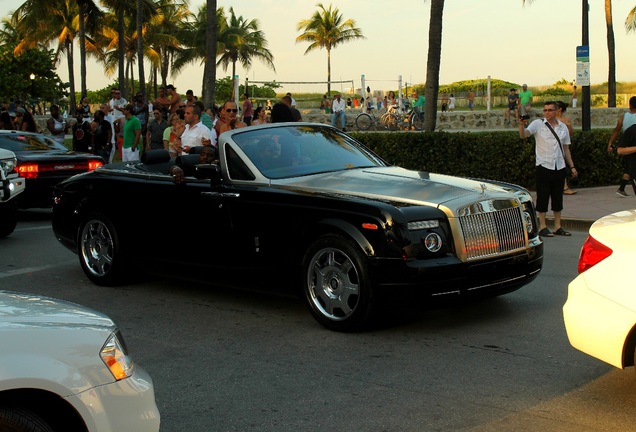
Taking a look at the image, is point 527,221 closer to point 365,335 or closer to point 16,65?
point 365,335

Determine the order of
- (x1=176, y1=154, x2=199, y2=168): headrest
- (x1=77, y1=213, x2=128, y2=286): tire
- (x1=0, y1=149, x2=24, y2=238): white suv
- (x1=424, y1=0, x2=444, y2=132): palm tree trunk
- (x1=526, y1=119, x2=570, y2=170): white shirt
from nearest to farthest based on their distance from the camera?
(x1=176, y1=154, x2=199, y2=168): headrest
(x1=77, y1=213, x2=128, y2=286): tire
(x1=526, y1=119, x2=570, y2=170): white shirt
(x1=0, y1=149, x2=24, y2=238): white suv
(x1=424, y1=0, x2=444, y2=132): palm tree trunk

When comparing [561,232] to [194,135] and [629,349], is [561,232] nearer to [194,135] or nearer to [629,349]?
[194,135]

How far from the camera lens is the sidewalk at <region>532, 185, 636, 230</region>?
14.1m

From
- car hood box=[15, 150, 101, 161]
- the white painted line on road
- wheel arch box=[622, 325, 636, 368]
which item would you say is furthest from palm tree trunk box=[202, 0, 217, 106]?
wheel arch box=[622, 325, 636, 368]

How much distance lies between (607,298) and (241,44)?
7501cm

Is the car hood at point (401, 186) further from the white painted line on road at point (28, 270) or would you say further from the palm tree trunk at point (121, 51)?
the palm tree trunk at point (121, 51)

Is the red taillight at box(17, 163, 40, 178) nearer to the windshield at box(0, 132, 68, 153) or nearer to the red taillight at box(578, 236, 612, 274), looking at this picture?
the windshield at box(0, 132, 68, 153)

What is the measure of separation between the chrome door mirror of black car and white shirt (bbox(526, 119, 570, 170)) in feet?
18.2

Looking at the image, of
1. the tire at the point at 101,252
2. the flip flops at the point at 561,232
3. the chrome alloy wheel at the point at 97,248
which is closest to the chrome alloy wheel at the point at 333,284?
the tire at the point at 101,252

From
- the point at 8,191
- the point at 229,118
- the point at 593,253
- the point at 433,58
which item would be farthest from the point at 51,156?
the point at 593,253

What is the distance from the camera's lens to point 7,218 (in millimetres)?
13367

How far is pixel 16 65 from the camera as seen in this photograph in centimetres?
7356

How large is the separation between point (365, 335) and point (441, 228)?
104cm

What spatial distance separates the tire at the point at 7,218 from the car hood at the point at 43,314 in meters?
9.41
